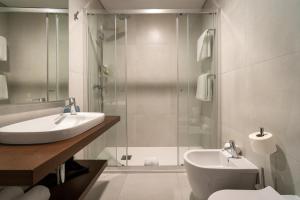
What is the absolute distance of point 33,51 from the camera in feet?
4.50

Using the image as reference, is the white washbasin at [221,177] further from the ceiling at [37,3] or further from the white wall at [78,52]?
the ceiling at [37,3]

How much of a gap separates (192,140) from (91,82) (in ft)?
5.16

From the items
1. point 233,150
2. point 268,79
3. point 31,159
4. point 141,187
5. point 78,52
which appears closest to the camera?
point 31,159

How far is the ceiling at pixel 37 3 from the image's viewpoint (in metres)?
1.17

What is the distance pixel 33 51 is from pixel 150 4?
1.94 metres

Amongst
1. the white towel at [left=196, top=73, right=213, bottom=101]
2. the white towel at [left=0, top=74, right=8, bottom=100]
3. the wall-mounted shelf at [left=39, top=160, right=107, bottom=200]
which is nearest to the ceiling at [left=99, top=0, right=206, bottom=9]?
the white towel at [left=196, top=73, right=213, bottom=101]

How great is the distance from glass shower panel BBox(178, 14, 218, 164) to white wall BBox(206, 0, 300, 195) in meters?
0.46

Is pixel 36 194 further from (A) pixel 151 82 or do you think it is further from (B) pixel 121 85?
(A) pixel 151 82

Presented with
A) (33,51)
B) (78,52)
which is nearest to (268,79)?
(33,51)

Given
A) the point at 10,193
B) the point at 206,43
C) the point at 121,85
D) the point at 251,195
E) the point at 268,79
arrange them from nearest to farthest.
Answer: the point at 10,193, the point at 251,195, the point at 268,79, the point at 206,43, the point at 121,85

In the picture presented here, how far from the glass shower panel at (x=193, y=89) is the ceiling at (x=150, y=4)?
0.37 m

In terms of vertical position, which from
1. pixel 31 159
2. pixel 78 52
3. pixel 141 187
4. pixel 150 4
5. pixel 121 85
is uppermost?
pixel 150 4

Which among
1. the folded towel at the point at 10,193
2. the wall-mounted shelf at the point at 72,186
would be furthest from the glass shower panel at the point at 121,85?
the folded towel at the point at 10,193

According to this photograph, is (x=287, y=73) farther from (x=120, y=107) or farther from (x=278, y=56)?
(x=120, y=107)
